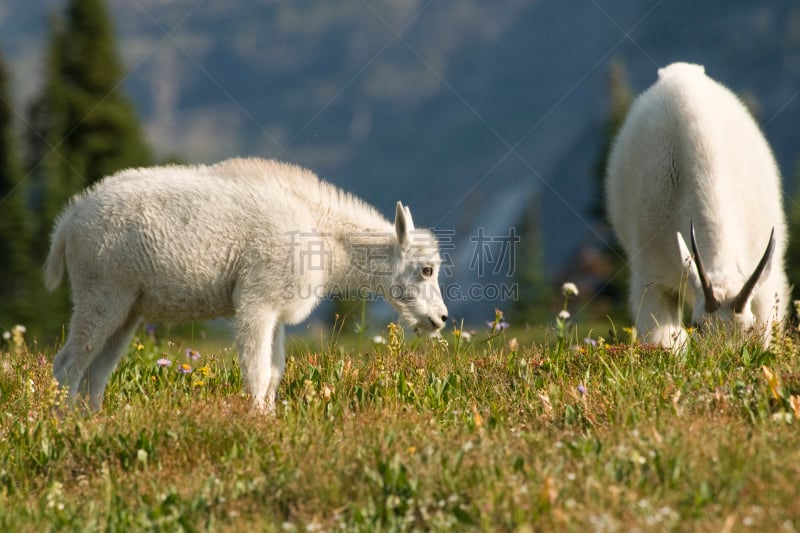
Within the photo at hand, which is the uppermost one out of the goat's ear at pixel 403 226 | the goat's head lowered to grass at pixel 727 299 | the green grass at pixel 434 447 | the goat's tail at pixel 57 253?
the goat's ear at pixel 403 226

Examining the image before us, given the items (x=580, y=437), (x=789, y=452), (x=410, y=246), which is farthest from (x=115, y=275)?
(x=789, y=452)

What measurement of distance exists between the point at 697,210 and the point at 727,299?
3.74 ft

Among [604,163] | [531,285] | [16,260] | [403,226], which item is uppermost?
[604,163]

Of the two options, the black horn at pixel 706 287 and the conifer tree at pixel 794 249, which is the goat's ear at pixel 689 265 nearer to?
the black horn at pixel 706 287

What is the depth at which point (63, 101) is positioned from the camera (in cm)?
4416

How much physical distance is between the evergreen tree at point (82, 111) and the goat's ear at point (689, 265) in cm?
3669

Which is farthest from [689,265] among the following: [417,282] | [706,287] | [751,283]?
[417,282]

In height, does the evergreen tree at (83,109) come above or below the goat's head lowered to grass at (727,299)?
above

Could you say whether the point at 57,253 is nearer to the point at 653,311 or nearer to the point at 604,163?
the point at 653,311

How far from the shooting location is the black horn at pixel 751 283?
722 centimetres

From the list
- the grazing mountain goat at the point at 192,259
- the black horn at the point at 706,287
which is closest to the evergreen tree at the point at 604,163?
the black horn at the point at 706,287

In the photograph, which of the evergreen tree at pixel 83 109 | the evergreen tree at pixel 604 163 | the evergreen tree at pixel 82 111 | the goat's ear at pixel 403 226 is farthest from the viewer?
the evergreen tree at pixel 604 163

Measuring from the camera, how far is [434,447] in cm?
505

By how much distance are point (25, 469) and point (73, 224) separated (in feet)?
6.97
